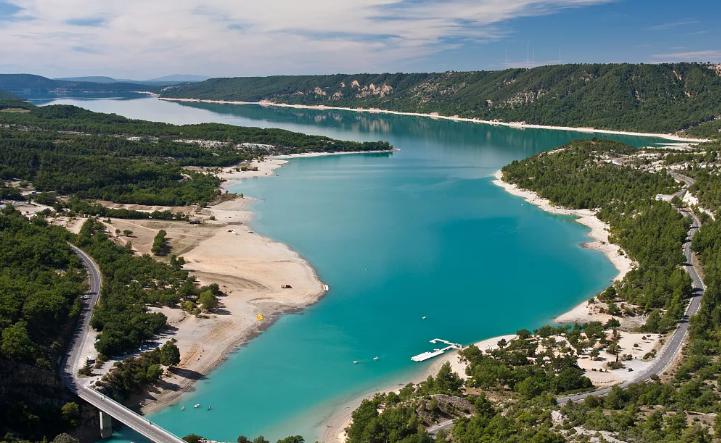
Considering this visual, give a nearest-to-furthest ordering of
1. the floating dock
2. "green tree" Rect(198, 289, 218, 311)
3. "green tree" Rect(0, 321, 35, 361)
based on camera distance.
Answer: "green tree" Rect(0, 321, 35, 361)
the floating dock
"green tree" Rect(198, 289, 218, 311)

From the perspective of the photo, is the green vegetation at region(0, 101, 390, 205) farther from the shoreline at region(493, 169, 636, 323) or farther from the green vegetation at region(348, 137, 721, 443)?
the green vegetation at region(348, 137, 721, 443)

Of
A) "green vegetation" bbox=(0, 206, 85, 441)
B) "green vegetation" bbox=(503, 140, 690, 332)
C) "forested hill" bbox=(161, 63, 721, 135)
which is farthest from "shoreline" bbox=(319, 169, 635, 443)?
"forested hill" bbox=(161, 63, 721, 135)

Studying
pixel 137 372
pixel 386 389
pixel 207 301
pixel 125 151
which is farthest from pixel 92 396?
pixel 125 151

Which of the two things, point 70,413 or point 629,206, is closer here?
point 70,413

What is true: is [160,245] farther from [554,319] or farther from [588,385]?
[588,385]

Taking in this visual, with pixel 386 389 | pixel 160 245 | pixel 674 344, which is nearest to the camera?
pixel 386 389

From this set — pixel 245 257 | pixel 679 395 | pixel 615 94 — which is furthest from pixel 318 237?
pixel 615 94

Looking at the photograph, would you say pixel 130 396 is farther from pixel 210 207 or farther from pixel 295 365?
pixel 210 207
